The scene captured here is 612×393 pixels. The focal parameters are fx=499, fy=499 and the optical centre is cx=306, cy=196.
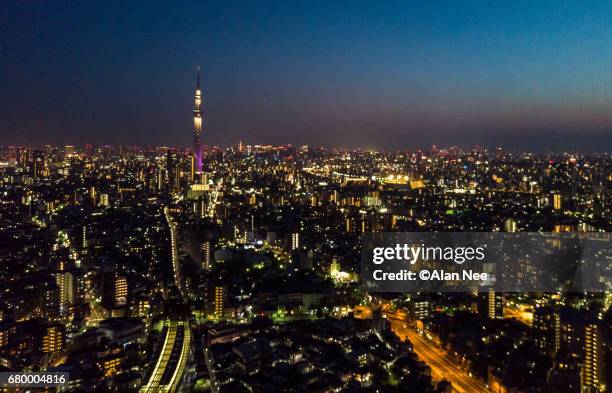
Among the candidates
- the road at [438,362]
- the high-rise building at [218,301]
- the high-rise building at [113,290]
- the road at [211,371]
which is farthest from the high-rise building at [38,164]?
the road at [438,362]

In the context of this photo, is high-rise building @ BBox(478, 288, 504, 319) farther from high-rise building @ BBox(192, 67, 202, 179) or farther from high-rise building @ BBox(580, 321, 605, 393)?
high-rise building @ BBox(192, 67, 202, 179)

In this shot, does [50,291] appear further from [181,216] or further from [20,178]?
[20,178]

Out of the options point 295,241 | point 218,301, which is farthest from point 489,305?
point 295,241

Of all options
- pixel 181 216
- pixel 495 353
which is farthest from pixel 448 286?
pixel 181 216

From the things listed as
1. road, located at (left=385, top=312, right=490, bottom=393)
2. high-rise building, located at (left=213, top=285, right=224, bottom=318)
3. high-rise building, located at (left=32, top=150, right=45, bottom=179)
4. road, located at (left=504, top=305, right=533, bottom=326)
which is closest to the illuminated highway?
high-rise building, located at (left=213, top=285, right=224, bottom=318)

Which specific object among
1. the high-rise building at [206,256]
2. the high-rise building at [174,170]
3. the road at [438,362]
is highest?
the high-rise building at [174,170]

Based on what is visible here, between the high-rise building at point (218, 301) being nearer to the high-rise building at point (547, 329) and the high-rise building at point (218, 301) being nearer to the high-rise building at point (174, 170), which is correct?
the high-rise building at point (547, 329)
